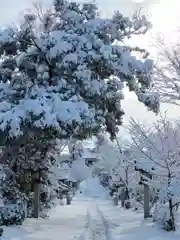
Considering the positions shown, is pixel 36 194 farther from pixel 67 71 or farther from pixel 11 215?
pixel 67 71

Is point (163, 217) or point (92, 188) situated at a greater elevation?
point (92, 188)

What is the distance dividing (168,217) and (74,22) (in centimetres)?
774

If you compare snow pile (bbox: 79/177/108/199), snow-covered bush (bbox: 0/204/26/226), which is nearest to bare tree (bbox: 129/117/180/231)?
snow-covered bush (bbox: 0/204/26/226)

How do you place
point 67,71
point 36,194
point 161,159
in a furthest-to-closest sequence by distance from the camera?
1. point 36,194
2. point 161,159
3. point 67,71

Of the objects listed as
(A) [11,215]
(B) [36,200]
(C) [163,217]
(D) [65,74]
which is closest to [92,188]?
(B) [36,200]

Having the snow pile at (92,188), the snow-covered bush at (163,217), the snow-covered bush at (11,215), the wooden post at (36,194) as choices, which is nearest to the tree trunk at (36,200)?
the wooden post at (36,194)

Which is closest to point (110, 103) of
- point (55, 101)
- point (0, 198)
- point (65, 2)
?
point (55, 101)

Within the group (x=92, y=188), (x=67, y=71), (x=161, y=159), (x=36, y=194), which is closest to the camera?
(x=67, y=71)

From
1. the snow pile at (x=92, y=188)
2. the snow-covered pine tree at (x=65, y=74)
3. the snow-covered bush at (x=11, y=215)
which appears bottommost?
the snow-covered bush at (x=11, y=215)

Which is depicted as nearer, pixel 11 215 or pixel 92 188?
pixel 11 215

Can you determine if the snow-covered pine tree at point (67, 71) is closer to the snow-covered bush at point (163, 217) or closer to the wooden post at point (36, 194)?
the snow-covered bush at point (163, 217)

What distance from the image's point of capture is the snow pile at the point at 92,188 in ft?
235

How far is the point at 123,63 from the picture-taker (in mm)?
14180

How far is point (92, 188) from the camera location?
7600 cm
